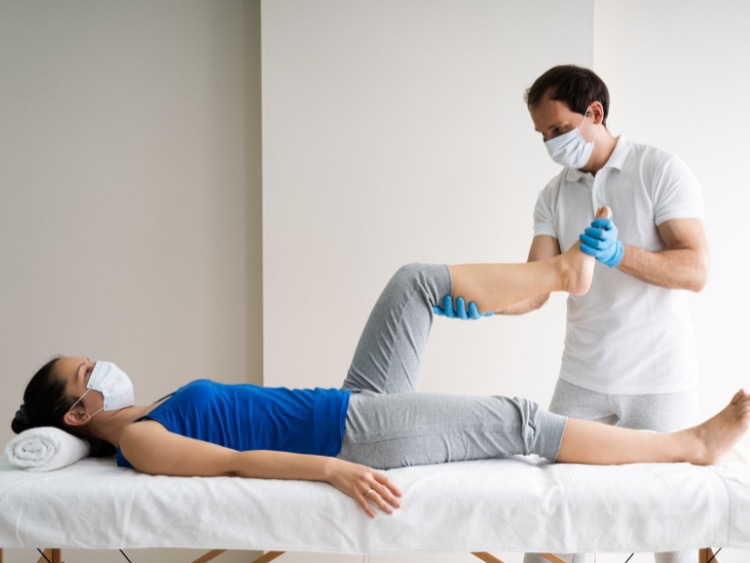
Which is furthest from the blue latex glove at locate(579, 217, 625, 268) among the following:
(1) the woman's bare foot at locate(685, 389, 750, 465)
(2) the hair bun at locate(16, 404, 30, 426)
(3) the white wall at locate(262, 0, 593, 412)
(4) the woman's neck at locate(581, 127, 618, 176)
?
(2) the hair bun at locate(16, 404, 30, 426)

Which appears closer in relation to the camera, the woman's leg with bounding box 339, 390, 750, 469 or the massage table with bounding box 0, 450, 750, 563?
the massage table with bounding box 0, 450, 750, 563

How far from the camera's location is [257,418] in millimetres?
1616

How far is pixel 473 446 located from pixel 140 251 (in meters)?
1.77

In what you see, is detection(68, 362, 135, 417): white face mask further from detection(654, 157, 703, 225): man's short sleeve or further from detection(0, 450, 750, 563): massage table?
detection(654, 157, 703, 225): man's short sleeve

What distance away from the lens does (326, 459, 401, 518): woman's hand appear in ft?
4.50

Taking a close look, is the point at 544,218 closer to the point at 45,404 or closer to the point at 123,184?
the point at 45,404

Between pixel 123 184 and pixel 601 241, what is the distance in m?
1.97

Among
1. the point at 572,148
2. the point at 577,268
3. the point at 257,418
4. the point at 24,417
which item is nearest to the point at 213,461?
the point at 257,418

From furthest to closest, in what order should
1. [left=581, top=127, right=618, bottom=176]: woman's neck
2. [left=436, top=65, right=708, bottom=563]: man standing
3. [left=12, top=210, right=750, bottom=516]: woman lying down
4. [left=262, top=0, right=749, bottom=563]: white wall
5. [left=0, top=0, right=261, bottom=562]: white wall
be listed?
1. [left=0, top=0, right=261, bottom=562]: white wall
2. [left=262, top=0, right=749, bottom=563]: white wall
3. [left=581, top=127, right=618, bottom=176]: woman's neck
4. [left=436, top=65, right=708, bottom=563]: man standing
5. [left=12, top=210, right=750, bottom=516]: woman lying down

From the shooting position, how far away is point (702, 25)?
2682 millimetres

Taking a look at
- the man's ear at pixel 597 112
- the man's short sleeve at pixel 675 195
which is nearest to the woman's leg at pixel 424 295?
the man's short sleeve at pixel 675 195

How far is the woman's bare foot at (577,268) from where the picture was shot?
1665 millimetres

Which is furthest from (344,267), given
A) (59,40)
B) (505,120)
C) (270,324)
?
(59,40)

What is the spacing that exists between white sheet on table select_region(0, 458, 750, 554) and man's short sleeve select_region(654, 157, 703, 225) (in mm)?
641
